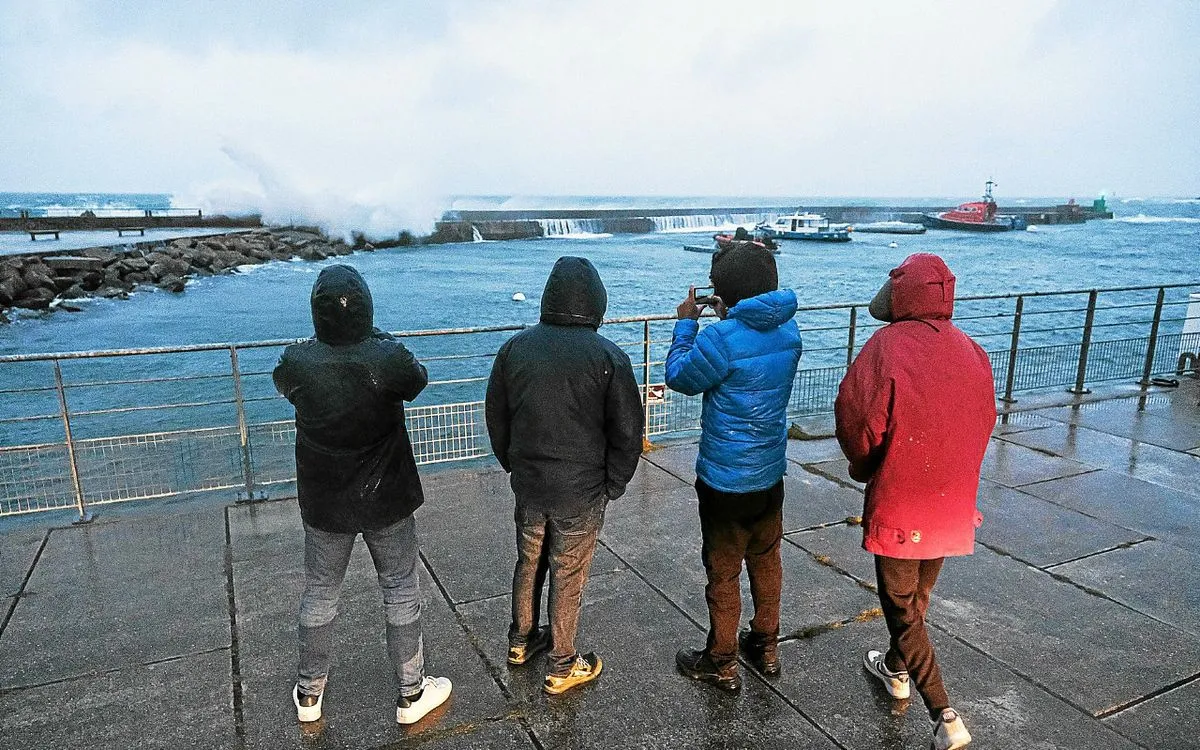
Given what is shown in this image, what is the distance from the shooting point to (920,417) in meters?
2.58

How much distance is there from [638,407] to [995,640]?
2139 millimetres

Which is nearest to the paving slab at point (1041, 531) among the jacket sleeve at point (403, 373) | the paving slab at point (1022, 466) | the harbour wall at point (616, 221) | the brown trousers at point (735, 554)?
the paving slab at point (1022, 466)

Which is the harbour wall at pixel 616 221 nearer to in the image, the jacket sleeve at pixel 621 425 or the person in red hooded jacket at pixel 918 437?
the jacket sleeve at pixel 621 425

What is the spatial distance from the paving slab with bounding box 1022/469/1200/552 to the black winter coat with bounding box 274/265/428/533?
469cm

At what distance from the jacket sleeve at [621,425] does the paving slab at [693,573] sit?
1.17 m

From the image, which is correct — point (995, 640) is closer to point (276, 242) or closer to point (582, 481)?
point (582, 481)

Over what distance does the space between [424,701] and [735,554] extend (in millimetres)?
1360

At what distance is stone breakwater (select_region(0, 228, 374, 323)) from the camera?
27.2 m

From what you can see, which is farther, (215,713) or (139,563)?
(139,563)

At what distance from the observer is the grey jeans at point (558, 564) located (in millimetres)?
3018

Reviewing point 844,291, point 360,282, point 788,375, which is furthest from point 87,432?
point 844,291

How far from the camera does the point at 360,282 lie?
8.70ft

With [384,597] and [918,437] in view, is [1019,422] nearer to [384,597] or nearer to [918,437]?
[918,437]

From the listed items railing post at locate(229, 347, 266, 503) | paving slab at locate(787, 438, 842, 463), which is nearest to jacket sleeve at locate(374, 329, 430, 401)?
railing post at locate(229, 347, 266, 503)
